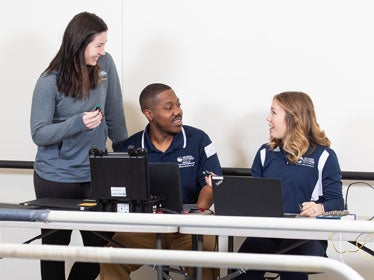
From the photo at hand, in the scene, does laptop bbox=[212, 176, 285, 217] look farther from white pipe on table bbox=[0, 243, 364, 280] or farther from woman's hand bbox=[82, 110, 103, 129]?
white pipe on table bbox=[0, 243, 364, 280]

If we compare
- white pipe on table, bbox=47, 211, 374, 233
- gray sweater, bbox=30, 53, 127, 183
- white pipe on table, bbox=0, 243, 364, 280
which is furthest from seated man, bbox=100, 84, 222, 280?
white pipe on table, bbox=0, 243, 364, 280

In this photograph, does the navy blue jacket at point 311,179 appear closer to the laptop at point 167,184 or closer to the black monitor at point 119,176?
the laptop at point 167,184

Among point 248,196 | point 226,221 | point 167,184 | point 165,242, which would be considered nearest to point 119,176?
point 167,184

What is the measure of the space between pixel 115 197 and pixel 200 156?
72 centimetres

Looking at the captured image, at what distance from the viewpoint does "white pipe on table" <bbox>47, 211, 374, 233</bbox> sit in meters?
1.48

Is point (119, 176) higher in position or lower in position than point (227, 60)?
lower

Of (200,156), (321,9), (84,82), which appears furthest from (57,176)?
(321,9)

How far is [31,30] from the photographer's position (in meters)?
3.88

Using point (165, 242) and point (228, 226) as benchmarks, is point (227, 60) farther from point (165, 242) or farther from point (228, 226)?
point (228, 226)

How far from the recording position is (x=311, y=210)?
272cm

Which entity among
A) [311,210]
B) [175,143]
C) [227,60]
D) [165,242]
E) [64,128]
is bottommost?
[165,242]

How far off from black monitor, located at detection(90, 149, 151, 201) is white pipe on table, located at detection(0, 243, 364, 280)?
1.17 metres

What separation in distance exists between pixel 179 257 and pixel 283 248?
→ 1374 mm

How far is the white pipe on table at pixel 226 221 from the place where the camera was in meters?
1.48
